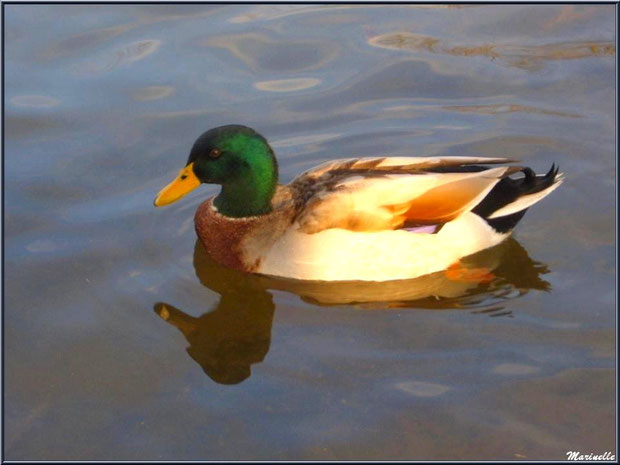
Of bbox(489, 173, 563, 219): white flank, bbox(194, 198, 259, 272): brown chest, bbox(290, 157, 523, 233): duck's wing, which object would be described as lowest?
bbox(194, 198, 259, 272): brown chest

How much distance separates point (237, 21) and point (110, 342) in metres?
4.59

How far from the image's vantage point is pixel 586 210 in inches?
278

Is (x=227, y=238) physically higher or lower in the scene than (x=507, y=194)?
lower

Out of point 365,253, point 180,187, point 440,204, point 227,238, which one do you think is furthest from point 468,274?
point 180,187

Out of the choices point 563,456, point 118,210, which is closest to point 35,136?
point 118,210

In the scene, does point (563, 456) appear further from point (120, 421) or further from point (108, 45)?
point (108, 45)

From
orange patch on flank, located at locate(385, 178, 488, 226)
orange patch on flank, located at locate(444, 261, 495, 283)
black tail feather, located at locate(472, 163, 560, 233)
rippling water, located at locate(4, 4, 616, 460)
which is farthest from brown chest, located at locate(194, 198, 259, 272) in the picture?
black tail feather, located at locate(472, 163, 560, 233)

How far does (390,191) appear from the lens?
6.42 meters

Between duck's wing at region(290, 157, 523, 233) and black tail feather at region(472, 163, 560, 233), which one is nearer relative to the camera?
duck's wing at region(290, 157, 523, 233)

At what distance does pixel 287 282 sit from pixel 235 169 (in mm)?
794

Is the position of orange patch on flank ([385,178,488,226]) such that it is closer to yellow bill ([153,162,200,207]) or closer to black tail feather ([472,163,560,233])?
black tail feather ([472,163,560,233])

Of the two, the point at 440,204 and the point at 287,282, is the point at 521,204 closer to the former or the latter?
the point at 440,204

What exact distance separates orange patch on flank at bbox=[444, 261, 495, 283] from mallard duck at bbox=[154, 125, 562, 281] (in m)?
0.04

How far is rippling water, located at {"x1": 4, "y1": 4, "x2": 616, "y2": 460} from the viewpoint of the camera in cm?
534
